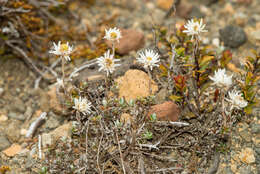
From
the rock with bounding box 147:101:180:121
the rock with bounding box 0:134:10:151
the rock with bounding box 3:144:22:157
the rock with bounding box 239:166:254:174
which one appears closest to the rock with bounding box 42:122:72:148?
the rock with bounding box 3:144:22:157

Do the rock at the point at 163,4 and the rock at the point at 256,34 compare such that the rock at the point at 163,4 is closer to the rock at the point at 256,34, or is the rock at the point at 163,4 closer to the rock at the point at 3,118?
the rock at the point at 256,34

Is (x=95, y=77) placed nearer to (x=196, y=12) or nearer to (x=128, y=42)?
(x=128, y=42)

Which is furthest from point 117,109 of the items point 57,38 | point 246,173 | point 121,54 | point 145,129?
point 57,38

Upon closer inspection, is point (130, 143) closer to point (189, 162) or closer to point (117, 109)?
point (117, 109)

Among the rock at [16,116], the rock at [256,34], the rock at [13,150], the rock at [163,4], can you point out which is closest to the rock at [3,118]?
the rock at [16,116]

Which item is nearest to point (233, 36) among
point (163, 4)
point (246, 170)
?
point (163, 4)
